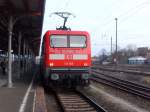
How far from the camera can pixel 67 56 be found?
854 inches

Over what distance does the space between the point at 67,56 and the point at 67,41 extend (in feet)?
2.66

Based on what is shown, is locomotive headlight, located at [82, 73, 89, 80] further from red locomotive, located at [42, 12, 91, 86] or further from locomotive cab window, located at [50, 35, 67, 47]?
locomotive cab window, located at [50, 35, 67, 47]

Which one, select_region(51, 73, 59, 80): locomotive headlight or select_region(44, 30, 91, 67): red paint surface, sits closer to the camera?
select_region(51, 73, 59, 80): locomotive headlight

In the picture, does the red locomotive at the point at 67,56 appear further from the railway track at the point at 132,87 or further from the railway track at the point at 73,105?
the railway track at the point at 132,87

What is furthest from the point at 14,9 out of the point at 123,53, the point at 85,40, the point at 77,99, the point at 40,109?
the point at 123,53

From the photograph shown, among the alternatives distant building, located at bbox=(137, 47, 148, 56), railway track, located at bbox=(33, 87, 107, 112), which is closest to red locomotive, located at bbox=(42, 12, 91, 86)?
railway track, located at bbox=(33, 87, 107, 112)

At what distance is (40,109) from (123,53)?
133319 mm

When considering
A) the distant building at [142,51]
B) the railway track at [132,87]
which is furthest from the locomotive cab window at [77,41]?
the distant building at [142,51]

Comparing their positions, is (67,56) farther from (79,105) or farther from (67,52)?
(79,105)

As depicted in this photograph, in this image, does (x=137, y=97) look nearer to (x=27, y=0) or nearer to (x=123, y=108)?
(x=123, y=108)

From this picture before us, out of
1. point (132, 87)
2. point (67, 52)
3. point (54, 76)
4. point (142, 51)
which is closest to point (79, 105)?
point (54, 76)

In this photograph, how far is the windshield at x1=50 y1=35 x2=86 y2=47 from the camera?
21.8m

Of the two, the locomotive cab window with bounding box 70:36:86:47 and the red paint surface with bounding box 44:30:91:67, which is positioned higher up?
the locomotive cab window with bounding box 70:36:86:47

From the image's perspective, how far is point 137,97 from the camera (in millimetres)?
20359
